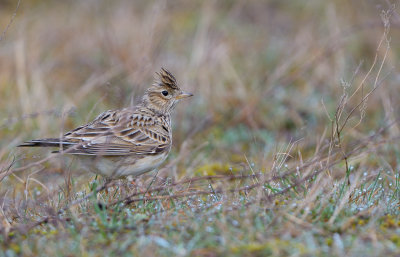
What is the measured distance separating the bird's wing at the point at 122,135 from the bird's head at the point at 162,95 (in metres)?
0.29

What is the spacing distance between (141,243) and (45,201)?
193 cm

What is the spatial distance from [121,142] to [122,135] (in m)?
0.13

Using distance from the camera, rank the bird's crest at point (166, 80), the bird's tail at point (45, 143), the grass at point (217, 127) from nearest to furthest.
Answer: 1. the grass at point (217, 127)
2. the bird's tail at point (45, 143)
3. the bird's crest at point (166, 80)

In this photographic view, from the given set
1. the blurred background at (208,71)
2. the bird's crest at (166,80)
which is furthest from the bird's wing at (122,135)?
the blurred background at (208,71)

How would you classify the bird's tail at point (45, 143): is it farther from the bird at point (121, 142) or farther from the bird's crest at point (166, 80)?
the bird's crest at point (166, 80)

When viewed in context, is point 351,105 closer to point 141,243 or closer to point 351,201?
point 351,201

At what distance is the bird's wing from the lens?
564cm

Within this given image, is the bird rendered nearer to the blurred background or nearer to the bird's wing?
the bird's wing

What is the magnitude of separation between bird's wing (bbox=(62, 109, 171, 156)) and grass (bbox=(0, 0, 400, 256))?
206 millimetres

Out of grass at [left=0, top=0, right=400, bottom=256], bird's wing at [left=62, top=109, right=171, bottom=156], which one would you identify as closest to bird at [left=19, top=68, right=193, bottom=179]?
bird's wing at [left=62, top=109, right=171, bottom=156]

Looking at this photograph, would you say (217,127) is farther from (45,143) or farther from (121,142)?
(45,143)

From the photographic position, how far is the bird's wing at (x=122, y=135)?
5.64 m

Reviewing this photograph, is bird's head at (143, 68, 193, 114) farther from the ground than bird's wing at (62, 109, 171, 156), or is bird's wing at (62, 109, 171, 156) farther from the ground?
bird's head at (143, 68, 193, 114)

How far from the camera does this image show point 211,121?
29.1 ft
